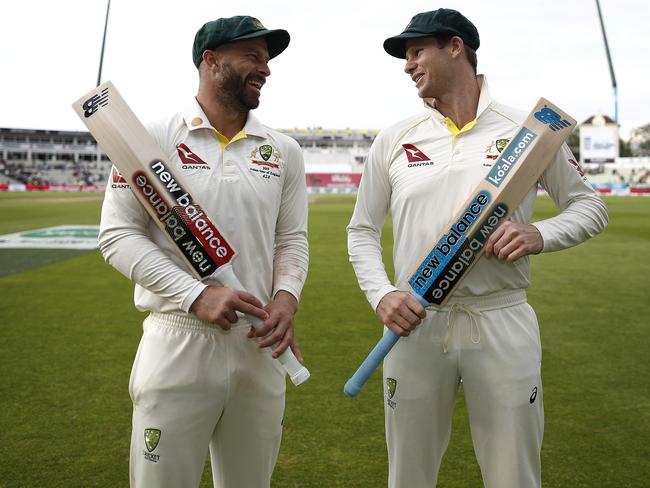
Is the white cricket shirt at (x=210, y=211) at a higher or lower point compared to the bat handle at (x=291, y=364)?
higher

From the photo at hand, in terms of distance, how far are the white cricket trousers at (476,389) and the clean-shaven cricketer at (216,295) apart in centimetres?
40

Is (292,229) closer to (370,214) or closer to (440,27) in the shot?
(370,214)

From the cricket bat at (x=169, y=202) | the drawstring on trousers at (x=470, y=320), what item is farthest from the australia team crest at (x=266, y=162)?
the drawstring on trousers at (x=470, y=320)

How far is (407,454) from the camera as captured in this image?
2.01m

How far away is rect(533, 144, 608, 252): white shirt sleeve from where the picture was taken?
6.49 feet

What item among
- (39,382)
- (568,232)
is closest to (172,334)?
(568,232)

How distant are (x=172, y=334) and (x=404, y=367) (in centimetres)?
73

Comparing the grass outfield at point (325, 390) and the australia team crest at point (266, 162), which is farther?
the grass outfield at point (325, 390)

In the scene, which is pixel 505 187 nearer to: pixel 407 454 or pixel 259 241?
pixel 259 241

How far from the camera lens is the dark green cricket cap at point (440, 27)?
6.49 feet

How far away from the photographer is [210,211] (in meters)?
1.90

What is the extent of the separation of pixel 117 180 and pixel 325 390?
242 cm

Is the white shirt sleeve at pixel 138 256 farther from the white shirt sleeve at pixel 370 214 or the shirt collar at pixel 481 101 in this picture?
the shirt collar at pixel 481 101

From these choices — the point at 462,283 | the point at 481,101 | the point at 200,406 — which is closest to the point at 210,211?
the point at 200,406
